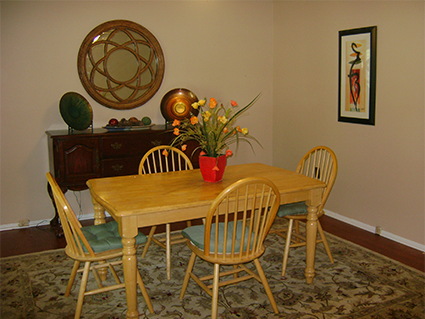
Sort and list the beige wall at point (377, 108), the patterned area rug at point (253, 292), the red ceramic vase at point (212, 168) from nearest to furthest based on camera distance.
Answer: the patterned area rug at point (253, 292) < the red ceramic vase at point (212, 168) < the beige wall at point (377, 108)

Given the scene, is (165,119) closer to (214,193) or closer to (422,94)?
(214,193)

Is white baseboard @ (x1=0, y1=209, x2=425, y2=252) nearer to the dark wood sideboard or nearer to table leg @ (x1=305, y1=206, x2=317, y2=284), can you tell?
the dark wood sideboard

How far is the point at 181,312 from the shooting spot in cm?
262

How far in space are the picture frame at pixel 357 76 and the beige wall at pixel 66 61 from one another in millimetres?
1298

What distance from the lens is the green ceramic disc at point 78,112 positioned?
4.01m

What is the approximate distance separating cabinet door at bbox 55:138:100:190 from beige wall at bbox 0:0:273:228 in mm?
483

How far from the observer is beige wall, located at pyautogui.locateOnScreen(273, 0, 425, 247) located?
3512 millimetres

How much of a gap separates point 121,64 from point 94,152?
102cm

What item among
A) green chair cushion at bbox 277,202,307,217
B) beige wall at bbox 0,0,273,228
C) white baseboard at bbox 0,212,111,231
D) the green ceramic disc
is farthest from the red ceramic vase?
white baseboard at bbox 0,212,111,231

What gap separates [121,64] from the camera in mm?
4406

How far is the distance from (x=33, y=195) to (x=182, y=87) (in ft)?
6.22

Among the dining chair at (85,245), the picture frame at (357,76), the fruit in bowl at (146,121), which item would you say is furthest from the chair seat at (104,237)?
the picture frame at (357,76)

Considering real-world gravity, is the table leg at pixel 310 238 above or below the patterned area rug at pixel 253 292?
above

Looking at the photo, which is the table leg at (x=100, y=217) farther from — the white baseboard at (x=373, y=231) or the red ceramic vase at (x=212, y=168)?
the white baseboard at (x=373, y=231)
